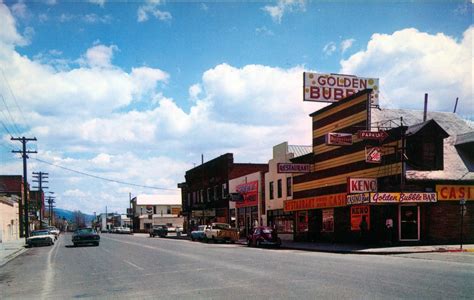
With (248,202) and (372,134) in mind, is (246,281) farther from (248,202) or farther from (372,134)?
(248,202)

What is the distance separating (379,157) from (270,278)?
15.7m

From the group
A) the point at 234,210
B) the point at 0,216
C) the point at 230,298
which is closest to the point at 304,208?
the point at 234,210

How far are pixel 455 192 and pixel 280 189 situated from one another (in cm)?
1747

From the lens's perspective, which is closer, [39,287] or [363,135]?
[39,287]

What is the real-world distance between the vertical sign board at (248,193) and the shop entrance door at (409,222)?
20756 millimetres

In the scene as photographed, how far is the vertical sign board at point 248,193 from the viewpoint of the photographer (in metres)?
47.9

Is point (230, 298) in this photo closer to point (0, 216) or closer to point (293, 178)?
point (293, 178)

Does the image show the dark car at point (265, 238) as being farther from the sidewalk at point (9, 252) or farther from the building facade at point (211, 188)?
the building facade at point (211, 188)

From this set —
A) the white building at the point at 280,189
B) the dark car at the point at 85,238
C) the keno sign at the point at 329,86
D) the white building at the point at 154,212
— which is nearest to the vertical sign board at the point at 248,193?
the white building at the point at 280,189

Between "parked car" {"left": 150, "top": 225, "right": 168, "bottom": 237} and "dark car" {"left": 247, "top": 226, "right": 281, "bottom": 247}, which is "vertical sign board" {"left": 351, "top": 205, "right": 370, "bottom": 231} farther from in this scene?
"parked car" {"left": 150, "top": 225, "right": 168, "bottom": 237}

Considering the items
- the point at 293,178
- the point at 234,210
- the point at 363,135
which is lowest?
the point at 234,210

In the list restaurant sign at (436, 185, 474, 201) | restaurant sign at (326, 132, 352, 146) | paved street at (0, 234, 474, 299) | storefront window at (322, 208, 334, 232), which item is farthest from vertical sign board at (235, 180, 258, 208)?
paved street at (0, 234, 474, 299)

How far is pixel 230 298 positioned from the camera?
10758 millimetres

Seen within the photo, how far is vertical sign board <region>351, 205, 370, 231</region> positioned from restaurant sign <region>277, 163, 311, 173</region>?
5871mm
